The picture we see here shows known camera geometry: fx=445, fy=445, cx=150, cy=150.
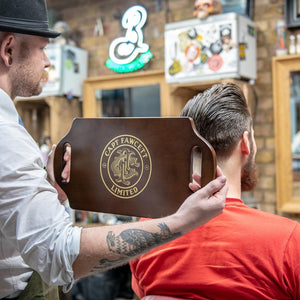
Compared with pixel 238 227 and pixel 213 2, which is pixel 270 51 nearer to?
pixel 213 2

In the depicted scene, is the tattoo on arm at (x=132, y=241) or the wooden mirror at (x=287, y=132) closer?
the tattoo on arm at (x=132, y=241)

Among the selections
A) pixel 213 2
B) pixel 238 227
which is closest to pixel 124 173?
pixel 238 227

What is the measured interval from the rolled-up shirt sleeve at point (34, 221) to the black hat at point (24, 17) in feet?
0.99

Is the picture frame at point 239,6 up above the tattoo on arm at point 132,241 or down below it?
above

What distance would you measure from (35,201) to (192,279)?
0.52m

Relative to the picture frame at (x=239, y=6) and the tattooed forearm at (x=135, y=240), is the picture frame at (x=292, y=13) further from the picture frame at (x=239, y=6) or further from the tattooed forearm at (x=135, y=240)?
the tattooed forearm at (x=135, y=240)

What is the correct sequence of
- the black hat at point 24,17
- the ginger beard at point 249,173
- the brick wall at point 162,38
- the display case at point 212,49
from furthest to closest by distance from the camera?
the brick wall at point 162,38 → the display case at point 212,49 → the ginger beard at point 249,173 → the black hat at point 24,17

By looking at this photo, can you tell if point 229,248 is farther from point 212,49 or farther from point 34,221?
point 212,49

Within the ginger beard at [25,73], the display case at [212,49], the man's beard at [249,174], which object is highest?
the display case at [212,49]

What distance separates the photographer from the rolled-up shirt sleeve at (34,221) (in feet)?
3.07

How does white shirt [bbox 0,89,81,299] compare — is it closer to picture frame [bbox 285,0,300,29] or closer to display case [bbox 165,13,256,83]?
display case [bbox 165,13,256,83]

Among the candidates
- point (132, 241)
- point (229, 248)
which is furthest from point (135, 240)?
point (229, 248)

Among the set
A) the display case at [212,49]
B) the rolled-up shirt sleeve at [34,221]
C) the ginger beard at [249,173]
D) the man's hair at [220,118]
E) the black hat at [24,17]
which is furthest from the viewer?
the display case at [212,49]

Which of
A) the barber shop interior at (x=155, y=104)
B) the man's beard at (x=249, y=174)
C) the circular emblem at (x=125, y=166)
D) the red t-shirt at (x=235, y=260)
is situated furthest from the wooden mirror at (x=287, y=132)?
the circular emblem at (x=125, y=166)
